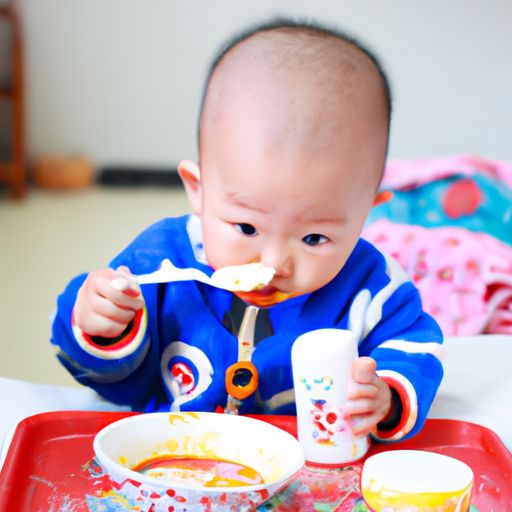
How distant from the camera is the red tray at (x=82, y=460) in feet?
2.08

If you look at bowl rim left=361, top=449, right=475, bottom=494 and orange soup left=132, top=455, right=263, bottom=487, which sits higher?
bowl rim left=361, top=449, right=475, bottom=494

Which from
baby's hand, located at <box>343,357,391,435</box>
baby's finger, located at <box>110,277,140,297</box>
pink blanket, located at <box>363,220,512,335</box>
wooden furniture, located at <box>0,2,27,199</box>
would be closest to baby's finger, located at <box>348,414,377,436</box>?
baby's hand, located at <box>343,357,391,435</box>

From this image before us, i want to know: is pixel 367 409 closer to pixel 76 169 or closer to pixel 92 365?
pixel 92 365

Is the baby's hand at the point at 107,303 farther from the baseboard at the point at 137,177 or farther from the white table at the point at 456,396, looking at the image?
the baseboard at the point at 137,177

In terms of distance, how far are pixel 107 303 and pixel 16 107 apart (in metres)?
2.87

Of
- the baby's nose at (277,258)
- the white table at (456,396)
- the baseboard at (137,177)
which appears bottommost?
the baseboard at (137,177)

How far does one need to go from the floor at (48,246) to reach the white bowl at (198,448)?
43.0 inches

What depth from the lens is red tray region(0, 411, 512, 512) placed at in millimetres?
634

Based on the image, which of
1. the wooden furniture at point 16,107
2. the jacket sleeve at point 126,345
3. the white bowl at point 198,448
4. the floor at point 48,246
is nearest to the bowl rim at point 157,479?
the white bowl at point 198,448

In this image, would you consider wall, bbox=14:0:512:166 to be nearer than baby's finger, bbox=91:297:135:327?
No

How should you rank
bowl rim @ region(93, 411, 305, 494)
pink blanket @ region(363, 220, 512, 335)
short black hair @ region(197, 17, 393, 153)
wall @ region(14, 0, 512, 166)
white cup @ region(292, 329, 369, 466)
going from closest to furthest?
1. bowl rim @ region(93, 411, 305, 494)
2. white cup @ region(292, 329, 369, 466)
3. short black hair @ region(197, 17, 393, 153)
4. pink blanket @ region(363, 220, 512, 335)
5. wall @ region(14, 0, 512, 166)

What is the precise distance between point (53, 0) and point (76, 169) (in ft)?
2.25

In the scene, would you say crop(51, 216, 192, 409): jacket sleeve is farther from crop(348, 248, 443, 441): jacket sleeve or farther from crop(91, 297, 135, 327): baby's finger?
crop(348, 248, 443, 441): jacket sleeve

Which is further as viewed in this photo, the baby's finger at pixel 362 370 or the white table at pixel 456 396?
the white table at pixel 456 396
